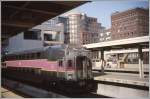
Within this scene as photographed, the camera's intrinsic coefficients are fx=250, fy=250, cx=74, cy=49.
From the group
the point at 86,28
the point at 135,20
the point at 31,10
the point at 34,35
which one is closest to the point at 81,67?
the point at 31,10

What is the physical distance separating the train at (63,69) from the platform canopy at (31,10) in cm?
220

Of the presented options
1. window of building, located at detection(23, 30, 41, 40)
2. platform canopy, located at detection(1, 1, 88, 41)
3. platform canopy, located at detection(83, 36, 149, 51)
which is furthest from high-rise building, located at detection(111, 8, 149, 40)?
window of building, located at detection(23, 30, 41, 40)

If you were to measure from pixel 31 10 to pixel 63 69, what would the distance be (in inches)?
148

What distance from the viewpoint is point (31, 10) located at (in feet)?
29.8

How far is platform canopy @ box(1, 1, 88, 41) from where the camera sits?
8172 mm

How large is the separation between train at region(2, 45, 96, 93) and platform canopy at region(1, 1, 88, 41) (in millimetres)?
2200

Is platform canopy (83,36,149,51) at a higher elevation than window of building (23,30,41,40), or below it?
below

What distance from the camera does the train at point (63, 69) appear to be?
11.6 metres

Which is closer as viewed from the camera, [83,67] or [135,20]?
[83,67]

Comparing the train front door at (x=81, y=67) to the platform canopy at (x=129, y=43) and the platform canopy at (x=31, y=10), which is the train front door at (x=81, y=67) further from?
the platform canopy at (x=129, y=43)

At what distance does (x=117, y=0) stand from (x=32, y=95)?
535 centimetres

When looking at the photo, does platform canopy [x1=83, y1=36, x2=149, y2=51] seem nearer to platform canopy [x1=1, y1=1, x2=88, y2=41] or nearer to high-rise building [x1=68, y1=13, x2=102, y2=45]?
high-rise building [x1=68, y1=13, x2=102, y2=45]

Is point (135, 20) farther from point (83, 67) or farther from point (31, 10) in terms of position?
point (31, 10)

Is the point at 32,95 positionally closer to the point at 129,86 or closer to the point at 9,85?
the point at 9,85
